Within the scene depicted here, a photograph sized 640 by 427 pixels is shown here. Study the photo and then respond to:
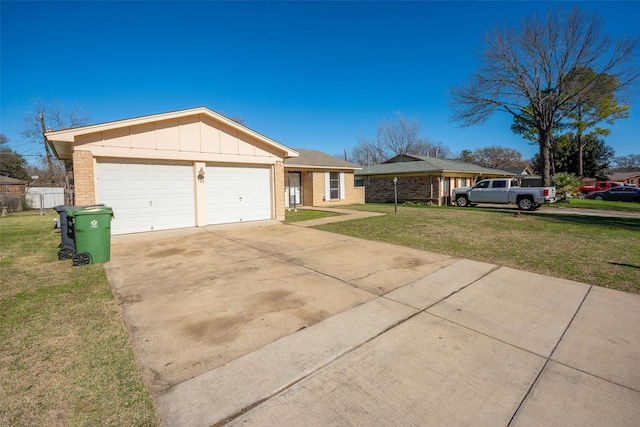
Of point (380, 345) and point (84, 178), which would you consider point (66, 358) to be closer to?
point (380, 345)

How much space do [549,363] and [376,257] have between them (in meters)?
4.04

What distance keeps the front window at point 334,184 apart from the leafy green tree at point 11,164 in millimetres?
48946

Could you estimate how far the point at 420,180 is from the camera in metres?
22.7

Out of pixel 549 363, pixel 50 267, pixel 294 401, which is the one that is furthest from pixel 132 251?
pixel 549 363

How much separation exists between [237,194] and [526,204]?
16216mm

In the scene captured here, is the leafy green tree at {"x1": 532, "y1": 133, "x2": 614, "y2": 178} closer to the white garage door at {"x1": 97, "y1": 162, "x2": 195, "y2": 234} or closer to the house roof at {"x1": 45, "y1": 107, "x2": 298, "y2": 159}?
the house roof at {"x1": 45, "y1": 107, "x2": 298, "y2": 159}

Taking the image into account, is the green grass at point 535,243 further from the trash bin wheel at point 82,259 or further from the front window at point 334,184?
the front window at point 334,184

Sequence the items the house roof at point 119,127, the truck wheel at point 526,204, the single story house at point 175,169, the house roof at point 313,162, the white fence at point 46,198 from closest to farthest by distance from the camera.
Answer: the house roof at point 119,127 < the single story house at point 175,169 < the truck wheel at point 526,204 < the house roof at point 313,162 < the white fence at point 46,198

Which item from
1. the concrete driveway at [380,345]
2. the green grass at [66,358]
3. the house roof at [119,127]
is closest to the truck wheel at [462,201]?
the house roof at [119,127]

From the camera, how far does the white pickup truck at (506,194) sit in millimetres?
16859

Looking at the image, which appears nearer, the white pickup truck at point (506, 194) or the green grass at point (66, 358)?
the green grass at point (66, 358)

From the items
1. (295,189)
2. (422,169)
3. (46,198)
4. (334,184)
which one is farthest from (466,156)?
(46,198)

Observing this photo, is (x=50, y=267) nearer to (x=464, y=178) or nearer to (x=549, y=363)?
(x=549, y=363)

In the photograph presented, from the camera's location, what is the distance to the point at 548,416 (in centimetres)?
224
